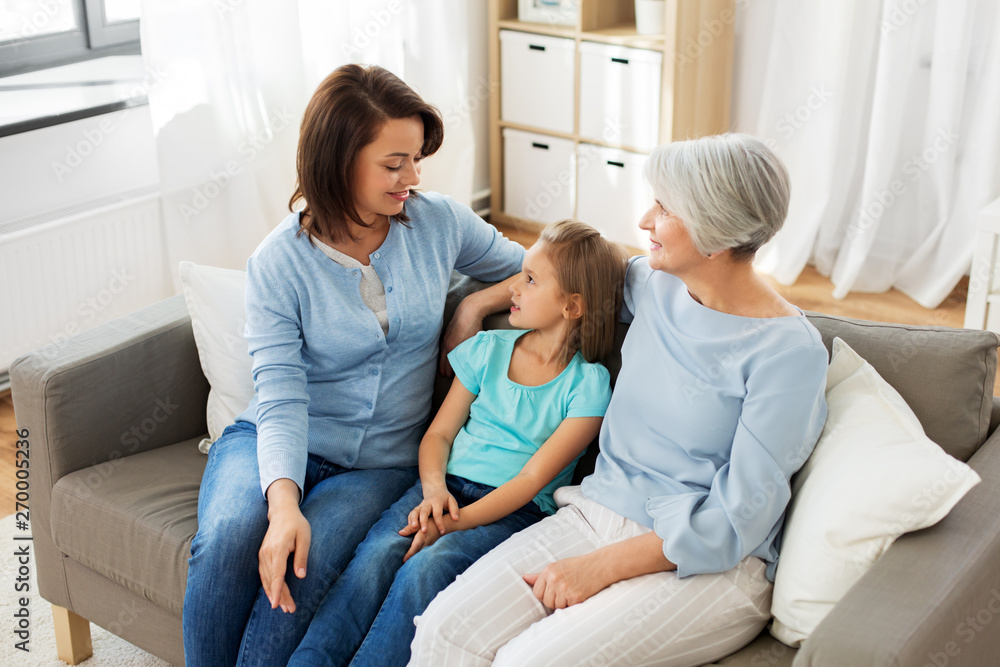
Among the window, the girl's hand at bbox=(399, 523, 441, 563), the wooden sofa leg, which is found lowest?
the wooden sofa leg

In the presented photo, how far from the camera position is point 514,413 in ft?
5.42

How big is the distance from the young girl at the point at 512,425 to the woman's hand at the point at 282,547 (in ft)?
0.21

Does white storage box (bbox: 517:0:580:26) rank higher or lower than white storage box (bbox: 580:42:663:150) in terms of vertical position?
higher

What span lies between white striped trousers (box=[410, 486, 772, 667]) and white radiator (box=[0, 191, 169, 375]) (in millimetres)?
1800

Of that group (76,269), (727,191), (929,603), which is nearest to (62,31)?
(76,269)

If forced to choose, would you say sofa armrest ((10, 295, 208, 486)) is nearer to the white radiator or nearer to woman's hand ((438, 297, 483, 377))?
woman's hand ((438, 297, 483, 377))

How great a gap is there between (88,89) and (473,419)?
2.10 metres

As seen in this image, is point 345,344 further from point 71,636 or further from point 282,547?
point 71,636

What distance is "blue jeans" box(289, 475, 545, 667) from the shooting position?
1426 mm

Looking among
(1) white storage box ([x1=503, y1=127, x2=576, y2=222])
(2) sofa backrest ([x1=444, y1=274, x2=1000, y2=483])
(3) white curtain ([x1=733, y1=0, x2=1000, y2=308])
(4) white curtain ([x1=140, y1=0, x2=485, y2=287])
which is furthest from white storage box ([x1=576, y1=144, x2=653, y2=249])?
(2) sofa backrest ([x1=444, y1=274, x2=1000, y2=483])

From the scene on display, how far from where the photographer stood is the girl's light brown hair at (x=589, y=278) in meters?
1.63

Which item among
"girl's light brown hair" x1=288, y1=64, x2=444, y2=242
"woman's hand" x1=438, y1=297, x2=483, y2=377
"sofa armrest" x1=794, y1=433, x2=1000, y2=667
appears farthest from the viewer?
"woman's hand" x1=438, y1=297, x2=483, y2=377

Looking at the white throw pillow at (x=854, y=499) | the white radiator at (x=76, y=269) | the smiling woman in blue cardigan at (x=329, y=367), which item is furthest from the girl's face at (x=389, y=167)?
the white radiator at (x=76, y=269)

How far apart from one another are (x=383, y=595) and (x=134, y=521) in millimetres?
491
